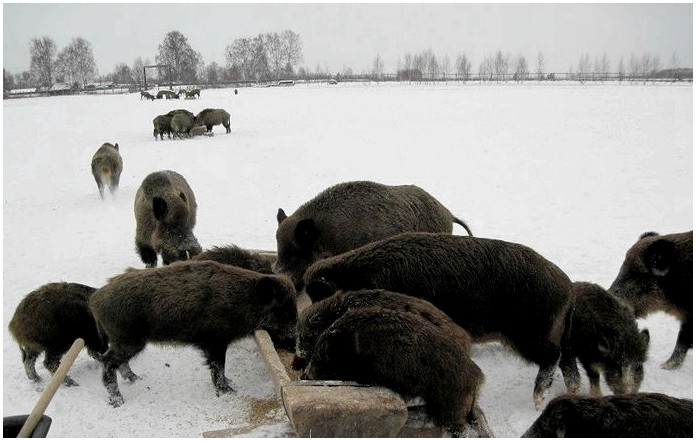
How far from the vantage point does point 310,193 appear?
49.0ft

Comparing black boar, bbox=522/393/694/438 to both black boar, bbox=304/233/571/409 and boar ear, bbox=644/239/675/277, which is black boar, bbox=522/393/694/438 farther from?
boar ear, bbox=644/239/675/277

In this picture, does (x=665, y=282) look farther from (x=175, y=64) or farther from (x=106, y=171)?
(x=175, y=64)

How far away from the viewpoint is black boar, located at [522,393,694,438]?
371cm

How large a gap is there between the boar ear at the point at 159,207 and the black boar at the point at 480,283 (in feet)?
11.6

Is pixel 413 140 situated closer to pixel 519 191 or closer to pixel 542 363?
pixel 519 191

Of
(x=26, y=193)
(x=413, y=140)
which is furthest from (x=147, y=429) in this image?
(x=413, y=140)

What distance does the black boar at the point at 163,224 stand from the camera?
7.96 m

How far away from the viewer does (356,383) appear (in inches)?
175

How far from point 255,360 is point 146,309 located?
138cm

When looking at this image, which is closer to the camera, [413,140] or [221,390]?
[221,390]

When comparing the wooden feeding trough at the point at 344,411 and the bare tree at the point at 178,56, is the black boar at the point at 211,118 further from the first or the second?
the bare tree at the point at 178,56

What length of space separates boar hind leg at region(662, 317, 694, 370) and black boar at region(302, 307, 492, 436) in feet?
8.19

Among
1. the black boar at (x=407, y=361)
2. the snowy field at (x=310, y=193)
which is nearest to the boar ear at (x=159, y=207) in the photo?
the snowy field at (x=310, y=193)

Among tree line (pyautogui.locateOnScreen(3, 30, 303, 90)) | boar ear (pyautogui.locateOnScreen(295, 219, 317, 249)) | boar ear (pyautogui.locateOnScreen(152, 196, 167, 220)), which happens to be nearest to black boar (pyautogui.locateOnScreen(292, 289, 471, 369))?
boar ear (pyautogui.locateOnScreen(295, 219, 317, 249))
